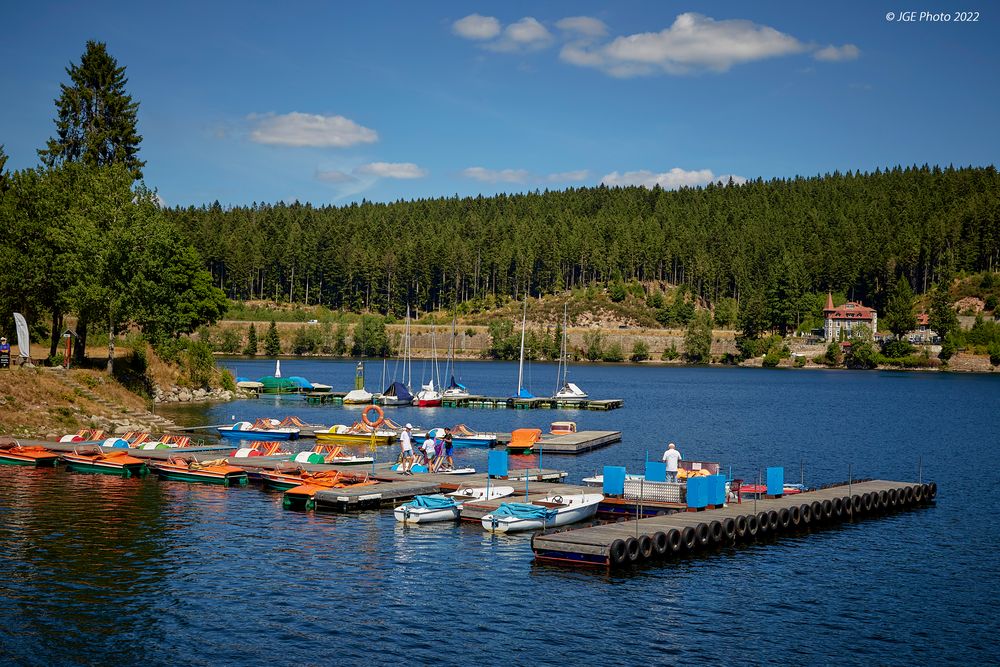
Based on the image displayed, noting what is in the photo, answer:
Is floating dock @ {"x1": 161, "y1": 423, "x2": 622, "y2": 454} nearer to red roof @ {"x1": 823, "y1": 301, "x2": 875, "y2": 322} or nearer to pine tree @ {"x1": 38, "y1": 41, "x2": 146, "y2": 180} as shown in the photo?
pine tree @ {"x1": 38, "y1": 41, "x2": 146, "y2": 180}

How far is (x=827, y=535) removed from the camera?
128 ft

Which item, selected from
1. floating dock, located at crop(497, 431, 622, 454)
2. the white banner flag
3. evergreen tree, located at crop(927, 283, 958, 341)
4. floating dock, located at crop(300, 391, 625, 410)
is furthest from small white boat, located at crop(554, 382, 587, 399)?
evergreen tree, located at crop(927, 283, 958, 341)

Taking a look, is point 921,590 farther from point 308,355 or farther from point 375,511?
point 308,355

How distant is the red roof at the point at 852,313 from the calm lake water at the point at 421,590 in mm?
150032

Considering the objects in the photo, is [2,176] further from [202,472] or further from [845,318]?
[845,318]

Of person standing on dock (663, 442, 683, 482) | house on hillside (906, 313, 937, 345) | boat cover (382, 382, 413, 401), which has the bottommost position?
boat cover (382, 382, 413, 401)

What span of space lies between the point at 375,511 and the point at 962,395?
104 m

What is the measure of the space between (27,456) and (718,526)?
1394 inches

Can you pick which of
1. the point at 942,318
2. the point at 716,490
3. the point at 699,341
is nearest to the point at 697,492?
the point at 716,490

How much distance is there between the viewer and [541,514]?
36.9 metres

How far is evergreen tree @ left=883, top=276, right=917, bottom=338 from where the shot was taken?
182625 millimetres

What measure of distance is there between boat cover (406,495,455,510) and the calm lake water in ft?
3.49

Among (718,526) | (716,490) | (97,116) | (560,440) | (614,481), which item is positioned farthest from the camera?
(97,116)

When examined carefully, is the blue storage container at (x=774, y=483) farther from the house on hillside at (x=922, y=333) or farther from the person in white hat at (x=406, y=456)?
the house on hillside at (x=922, y=333)
